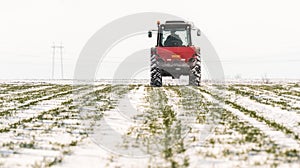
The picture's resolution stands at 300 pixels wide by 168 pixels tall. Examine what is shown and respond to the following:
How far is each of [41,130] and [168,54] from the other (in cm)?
1539

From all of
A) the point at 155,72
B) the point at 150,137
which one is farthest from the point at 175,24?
the point at 150,137

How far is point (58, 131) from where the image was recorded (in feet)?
27.1

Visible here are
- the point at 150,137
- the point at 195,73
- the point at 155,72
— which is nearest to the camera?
the point at 150,137

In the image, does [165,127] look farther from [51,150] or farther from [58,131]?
[51,150]

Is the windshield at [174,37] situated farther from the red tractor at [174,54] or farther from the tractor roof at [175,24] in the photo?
the tractor roof at [175,24]

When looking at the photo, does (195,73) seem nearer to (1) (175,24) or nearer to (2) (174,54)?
(2) (174,54)

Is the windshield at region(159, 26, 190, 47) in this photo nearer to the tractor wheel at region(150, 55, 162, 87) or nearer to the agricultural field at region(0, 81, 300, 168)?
the tractor wheel at region(150, 55, 162, 87)

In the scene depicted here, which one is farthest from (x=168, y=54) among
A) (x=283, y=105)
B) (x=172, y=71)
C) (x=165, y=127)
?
(x=165, y=127)

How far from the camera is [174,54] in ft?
75.9

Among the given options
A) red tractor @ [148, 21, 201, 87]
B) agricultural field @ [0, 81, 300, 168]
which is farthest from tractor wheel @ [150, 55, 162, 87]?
agricultural field @ [0, 81, 300, 168]

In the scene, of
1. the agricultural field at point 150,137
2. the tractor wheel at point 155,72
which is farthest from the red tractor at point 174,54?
the agricultural field at point 150,137

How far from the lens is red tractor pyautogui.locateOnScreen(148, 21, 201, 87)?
2314 centimetres

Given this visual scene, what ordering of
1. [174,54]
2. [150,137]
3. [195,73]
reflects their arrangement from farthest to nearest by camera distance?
[195,73], [174,54], [150,137]

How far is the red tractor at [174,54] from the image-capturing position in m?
23.1
